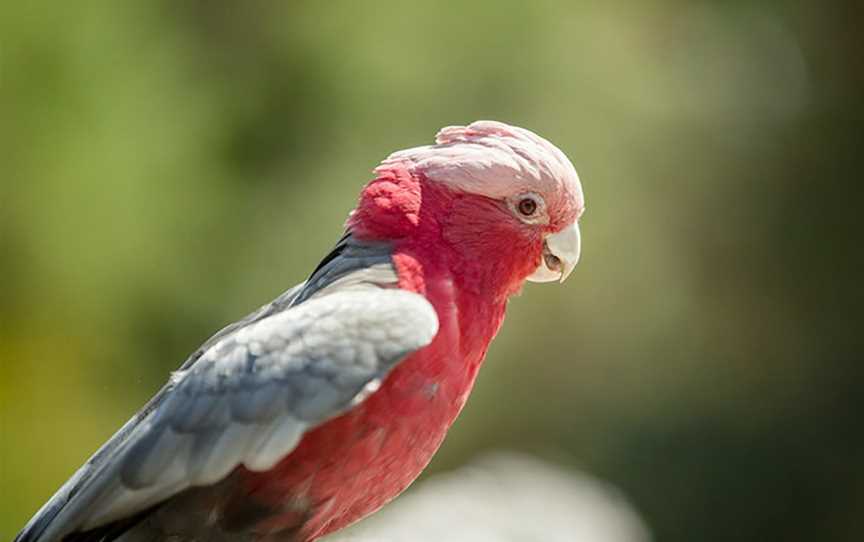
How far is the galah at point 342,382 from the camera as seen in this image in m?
2.52

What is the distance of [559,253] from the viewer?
302 centimetres

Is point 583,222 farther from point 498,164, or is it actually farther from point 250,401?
point 250,401

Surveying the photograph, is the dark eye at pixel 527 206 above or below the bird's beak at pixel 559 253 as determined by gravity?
above

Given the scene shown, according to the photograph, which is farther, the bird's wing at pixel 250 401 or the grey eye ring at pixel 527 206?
the grey eye ring at pixel 527 206

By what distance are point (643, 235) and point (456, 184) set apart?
4.46m

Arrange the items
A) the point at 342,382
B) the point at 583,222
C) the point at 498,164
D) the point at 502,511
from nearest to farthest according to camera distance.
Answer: the point at 342,382 → the point at 498,164 → the point at 502,511 → the point at 583,222

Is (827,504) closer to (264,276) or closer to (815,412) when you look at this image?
(815,412)

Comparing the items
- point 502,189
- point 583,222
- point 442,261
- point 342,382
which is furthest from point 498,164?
point 583,222

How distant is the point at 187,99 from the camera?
5645 mm

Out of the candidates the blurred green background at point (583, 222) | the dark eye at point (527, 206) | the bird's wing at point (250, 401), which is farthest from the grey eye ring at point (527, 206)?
the blurred green background at point (583, 222)

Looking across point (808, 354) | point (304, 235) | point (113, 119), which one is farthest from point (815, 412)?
point (113, 119)

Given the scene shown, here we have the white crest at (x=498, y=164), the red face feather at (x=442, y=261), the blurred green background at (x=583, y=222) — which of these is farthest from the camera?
the blurred green background at (x=583, y=222)

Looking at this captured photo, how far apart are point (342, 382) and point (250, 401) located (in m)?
0.20

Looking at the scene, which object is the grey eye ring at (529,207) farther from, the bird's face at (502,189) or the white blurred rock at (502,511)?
the white blurred rock at (502,511)
